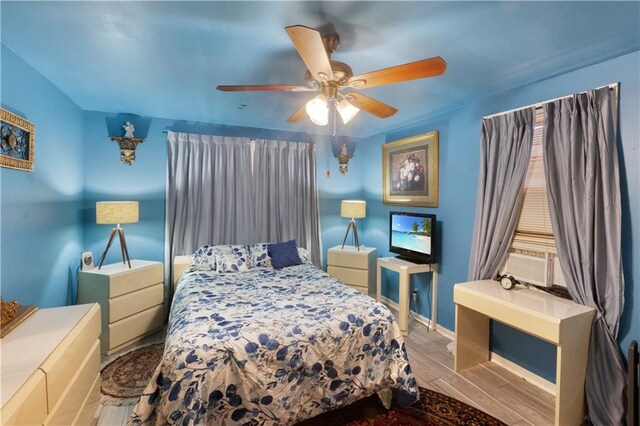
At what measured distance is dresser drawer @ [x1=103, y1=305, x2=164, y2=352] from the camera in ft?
8.65

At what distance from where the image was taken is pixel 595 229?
1.91m

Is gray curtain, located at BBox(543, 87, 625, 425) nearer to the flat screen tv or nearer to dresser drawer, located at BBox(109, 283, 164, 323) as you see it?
the flat screen tv

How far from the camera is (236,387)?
1635mm

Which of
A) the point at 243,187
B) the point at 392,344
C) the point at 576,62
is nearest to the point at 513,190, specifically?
the point at 576,62

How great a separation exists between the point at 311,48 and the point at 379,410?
2294 mm

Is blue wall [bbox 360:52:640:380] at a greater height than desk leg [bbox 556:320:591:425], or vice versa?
blue wall [bbox 360:52:640:380]

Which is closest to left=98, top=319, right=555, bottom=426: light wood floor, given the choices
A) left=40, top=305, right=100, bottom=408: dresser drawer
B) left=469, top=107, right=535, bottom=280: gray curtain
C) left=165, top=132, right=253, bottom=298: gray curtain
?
left=40, top=305, right=100, bottom=408: dresser drawer

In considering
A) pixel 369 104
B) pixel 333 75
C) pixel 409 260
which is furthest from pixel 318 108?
pixel 409 260

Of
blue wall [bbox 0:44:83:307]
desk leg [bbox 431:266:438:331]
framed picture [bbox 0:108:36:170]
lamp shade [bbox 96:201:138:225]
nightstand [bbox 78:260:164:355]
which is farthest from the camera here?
desk leg [bbox 431:266:438:331]

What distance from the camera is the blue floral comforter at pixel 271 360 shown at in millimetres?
1560

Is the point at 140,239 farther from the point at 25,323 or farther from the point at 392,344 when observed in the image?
the point at 392,344

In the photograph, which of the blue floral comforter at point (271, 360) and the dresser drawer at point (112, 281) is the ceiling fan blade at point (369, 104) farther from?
the dresser drawer at point (112, 281)

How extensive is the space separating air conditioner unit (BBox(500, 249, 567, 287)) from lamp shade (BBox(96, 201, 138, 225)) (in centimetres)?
360

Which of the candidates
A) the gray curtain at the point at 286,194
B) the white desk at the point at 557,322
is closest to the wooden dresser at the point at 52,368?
the gray curtain at the point at 286,194
